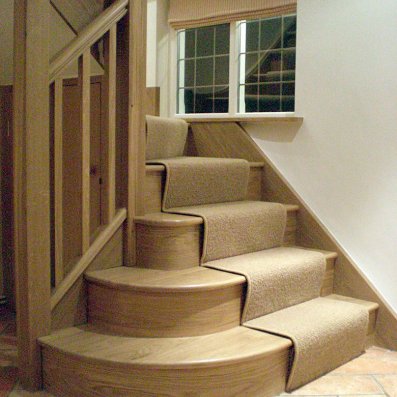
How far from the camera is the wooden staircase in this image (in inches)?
78.7

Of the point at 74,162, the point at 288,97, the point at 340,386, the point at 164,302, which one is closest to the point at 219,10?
the point at 288,97

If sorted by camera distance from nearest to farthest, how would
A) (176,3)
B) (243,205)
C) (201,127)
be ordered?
(243,205) < (201,127) < (176,3)

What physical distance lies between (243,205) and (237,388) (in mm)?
1056

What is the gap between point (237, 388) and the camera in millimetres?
2074

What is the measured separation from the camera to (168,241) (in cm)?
244

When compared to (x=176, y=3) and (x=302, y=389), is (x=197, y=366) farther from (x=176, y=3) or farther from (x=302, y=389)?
(x=176, y=3)

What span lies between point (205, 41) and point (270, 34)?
52 cm

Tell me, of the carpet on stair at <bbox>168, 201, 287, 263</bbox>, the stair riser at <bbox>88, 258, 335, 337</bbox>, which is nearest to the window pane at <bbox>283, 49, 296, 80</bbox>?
the carpet on stair at <bbox>168, 201, 287, 263</bbox>

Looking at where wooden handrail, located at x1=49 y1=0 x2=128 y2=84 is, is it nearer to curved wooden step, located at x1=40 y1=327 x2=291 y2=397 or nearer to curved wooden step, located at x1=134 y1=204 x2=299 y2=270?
curved wooden step, located at x1=134 y1=204 x2=299 y2=270

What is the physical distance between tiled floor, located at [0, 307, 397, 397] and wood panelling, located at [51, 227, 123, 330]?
27 cm

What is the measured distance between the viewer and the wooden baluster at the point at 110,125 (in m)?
2.41

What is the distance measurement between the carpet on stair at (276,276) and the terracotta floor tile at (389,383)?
0.48m

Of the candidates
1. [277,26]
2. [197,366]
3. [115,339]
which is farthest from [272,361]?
[277,26]

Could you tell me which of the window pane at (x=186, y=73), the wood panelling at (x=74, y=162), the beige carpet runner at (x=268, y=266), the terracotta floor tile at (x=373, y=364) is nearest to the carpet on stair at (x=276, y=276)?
the beige carpet runner at (x=268, y=266)
